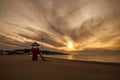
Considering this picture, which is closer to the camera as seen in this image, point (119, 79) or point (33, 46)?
point (119, 79)

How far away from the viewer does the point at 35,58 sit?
2867 centimetres

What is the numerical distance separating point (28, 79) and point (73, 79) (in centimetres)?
223

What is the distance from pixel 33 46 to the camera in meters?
27.8

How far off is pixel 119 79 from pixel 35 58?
72.5ft

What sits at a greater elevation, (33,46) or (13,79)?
(33,46)

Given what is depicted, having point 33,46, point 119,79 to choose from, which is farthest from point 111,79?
point 33,46

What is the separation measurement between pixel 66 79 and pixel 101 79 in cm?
173

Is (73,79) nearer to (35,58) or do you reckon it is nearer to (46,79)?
(46,79)

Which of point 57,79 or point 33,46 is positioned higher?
point 33,46

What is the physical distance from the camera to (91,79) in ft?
25.8

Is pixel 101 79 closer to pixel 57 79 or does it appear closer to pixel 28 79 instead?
pixel 57 79

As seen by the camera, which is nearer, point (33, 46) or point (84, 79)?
point (84, 79)

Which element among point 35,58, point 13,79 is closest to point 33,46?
point 35,58

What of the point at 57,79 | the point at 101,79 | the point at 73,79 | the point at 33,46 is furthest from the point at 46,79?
the point at 33,46
